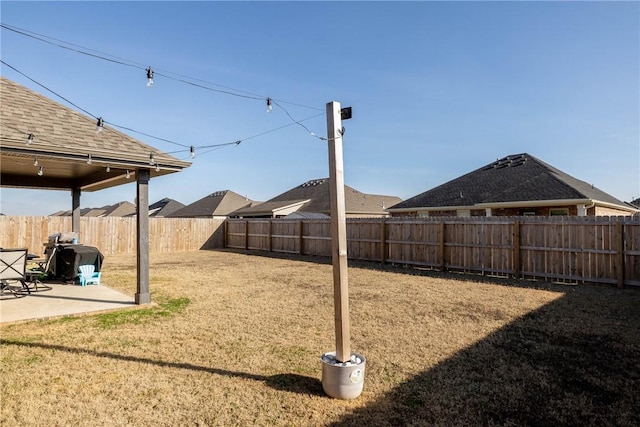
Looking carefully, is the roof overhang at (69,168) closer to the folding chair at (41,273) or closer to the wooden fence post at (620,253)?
the folding chair at (41,273)

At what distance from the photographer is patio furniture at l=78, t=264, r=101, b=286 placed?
8594mm

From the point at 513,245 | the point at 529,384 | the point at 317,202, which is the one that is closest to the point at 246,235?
the point at 317,202

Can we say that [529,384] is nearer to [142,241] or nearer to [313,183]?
[142,241]

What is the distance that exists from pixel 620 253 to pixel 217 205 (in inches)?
1311

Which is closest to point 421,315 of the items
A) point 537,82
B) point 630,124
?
point 537,82

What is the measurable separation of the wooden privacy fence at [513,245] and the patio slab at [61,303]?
8.93m

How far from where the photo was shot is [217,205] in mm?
36688

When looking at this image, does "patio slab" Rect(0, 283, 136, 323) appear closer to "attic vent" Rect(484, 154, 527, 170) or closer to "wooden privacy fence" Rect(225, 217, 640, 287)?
"wooden privacy fence" Rect(225, 217, 640, 287)

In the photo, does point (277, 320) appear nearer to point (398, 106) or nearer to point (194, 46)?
point (194, 46)

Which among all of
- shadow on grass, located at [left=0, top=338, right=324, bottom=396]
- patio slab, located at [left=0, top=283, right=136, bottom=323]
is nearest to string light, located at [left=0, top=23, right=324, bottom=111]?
shadow on grass, located at [left=0, top=338, right=324, bottom=396]

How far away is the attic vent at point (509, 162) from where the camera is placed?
66.8 feet

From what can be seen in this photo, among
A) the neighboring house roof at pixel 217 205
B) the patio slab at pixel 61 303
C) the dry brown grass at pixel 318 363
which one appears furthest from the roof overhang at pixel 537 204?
the neighboring house roof at pixel 217 205

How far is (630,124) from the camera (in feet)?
44.8

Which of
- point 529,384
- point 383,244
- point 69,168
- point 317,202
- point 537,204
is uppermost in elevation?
point 317,202
